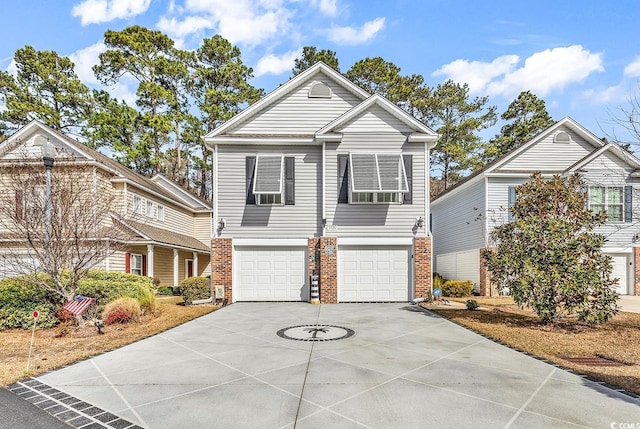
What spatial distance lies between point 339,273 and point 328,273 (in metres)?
0.51

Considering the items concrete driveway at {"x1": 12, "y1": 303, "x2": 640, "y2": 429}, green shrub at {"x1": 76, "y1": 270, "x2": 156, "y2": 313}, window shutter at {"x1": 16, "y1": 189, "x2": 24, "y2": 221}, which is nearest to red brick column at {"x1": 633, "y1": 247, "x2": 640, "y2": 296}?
concrete driveway at {"x1": 12, "y1": 303, "x2": 640, "y2": 429}

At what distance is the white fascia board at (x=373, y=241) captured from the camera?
14.2m

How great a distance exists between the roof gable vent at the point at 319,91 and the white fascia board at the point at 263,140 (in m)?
2.11

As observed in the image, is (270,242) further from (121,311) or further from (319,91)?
(319,91)

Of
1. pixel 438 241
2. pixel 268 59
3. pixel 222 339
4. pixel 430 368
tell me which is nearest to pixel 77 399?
pixel 222 339

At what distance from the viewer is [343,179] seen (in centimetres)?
1436

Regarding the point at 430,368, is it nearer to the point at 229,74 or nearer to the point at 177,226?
the point at 177,226

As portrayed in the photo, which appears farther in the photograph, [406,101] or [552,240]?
[406,101]

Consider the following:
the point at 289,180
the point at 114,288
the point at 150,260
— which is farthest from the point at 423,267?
the point at 150,260

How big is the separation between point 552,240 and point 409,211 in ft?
18.6

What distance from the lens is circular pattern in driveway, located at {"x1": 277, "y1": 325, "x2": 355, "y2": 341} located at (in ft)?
27.0

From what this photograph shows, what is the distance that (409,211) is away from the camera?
14.4 m

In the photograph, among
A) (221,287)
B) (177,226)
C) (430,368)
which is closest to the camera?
(430,368)

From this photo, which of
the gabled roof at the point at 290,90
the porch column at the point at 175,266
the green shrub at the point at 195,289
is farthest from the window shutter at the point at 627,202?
the porch column at the point at 175,266
